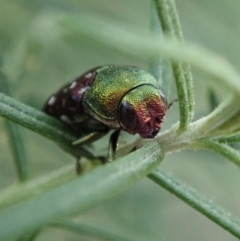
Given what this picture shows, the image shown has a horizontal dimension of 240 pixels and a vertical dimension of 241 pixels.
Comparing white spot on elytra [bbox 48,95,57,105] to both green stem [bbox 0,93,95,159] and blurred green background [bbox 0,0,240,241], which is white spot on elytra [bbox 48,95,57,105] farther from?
green stem [bbox 0,93,95,159]

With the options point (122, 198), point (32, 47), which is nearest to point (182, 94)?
point (32, 47)

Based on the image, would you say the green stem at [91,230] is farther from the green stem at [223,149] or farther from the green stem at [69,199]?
the green stem at [69,199]

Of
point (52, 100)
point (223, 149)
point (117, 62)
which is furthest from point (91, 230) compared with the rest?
point (117, 62)

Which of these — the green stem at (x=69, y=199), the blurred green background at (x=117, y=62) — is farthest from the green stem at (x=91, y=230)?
the green stem at (x=69, y=199)

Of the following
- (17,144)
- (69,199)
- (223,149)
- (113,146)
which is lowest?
(17,144)

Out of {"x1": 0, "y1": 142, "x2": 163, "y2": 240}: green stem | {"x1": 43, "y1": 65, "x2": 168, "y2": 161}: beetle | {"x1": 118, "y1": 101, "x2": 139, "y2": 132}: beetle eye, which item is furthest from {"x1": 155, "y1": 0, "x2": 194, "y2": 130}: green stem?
{"x1": 118, "y1": 101, "x2": 139, "y2": 132}: beetle eye

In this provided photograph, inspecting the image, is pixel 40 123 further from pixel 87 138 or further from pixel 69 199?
pixel 69 199

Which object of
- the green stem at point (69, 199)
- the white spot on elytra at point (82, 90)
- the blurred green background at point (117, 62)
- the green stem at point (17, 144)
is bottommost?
the blurred green background at point (117, 62)

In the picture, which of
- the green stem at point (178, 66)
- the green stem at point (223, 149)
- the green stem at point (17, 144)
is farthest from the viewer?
the green stem at point (17, 144)
